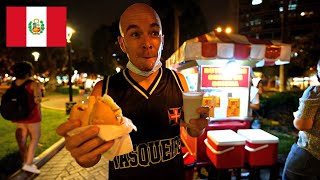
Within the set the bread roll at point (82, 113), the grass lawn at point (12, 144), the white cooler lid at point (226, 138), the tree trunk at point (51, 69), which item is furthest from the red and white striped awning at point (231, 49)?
the tree trunk at point (51, 69)

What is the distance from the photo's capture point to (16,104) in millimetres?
4609

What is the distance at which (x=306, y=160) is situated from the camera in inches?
109

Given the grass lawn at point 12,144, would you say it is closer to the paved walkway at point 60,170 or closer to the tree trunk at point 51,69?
the paved walkway at point 60,170

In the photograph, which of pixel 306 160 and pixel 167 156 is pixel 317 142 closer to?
pixel 306 160

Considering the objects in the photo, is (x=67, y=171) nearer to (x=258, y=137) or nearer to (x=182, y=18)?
(x=258, y=137)

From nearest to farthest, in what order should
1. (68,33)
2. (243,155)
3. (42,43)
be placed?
1. (243,155)
2. (42,43)
3. (68,33)

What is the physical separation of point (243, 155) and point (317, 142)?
5.49ft

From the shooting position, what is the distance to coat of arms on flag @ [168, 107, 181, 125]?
2143mm

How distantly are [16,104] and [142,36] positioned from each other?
3.70m

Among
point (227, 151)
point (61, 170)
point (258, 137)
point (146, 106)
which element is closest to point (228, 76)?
point (258, 137)

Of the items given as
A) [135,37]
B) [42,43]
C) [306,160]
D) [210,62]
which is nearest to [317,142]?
[306,160]

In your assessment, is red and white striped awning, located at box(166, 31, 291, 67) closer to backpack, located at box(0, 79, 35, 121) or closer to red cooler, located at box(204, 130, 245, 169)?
red cooler, located at box(204, 130, 245, 169)

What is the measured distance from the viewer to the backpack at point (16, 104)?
4.60m

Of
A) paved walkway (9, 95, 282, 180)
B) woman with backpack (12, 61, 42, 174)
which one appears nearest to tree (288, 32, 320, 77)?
paved walkway (9, 95, 282, 180)
